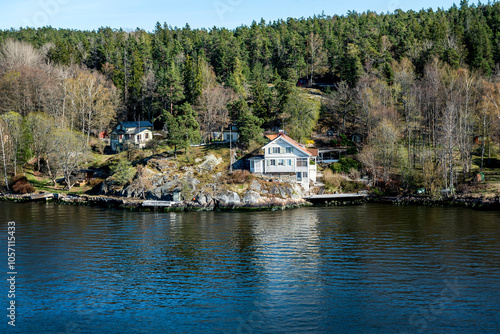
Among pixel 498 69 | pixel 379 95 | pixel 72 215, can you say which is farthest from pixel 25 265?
pixel 498 69

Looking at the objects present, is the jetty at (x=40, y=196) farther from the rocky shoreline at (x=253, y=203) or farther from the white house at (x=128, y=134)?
the white house at (x=128, y=134)

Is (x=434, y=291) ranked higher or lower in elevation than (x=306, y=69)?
lower

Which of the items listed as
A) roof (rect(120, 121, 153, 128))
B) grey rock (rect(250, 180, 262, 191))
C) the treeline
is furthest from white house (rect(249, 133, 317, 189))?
roof (rect(120, 121, 153, 128))

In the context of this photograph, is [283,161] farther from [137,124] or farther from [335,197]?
[137,124]

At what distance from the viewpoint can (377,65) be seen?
106 m

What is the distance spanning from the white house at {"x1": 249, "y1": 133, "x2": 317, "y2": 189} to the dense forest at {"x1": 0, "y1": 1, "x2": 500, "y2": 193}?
262 inches

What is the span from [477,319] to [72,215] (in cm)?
4964

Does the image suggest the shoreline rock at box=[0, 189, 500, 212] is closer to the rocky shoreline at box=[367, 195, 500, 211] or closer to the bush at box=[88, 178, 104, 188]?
the rocky shoreline at box=[367, 195, 500, 211]

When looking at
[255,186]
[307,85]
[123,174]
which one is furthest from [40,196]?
[307,85]

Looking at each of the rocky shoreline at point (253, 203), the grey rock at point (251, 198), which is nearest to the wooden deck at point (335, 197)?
the rocky shoreline at point (253, 203)

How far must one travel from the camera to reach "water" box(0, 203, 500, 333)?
76.6ft

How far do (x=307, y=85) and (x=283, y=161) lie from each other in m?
61.0

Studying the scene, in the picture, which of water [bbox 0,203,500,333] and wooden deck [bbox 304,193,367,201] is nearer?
water [bbox 0,203,500,333]

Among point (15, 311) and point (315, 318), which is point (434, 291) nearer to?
point (315, 318)
